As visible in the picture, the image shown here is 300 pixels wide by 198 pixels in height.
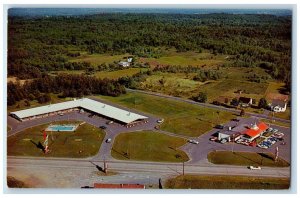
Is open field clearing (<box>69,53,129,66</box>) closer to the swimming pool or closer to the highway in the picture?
the swimming pool

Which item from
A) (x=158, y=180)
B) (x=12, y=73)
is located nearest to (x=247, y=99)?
(x=158, y=180)

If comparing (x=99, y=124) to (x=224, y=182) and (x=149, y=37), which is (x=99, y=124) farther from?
(x=224, y=182)

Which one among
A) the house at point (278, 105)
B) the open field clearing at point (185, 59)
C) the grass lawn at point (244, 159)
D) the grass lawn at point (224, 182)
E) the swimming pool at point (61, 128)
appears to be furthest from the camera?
the open field clearing at point (185, 59)

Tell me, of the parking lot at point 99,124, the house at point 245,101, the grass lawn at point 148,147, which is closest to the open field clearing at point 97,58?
the parking lot at point 99,124

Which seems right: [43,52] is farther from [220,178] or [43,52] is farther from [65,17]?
[220,178]

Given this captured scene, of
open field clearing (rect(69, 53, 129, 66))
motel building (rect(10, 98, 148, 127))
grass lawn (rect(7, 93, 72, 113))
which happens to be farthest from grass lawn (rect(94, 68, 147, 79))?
grass lawn (rect(7, 93, 72, 113))

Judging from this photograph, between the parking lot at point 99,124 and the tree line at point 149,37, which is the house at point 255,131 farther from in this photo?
the parking lot at point 99,124

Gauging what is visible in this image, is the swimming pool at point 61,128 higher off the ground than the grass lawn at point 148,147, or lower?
higher
